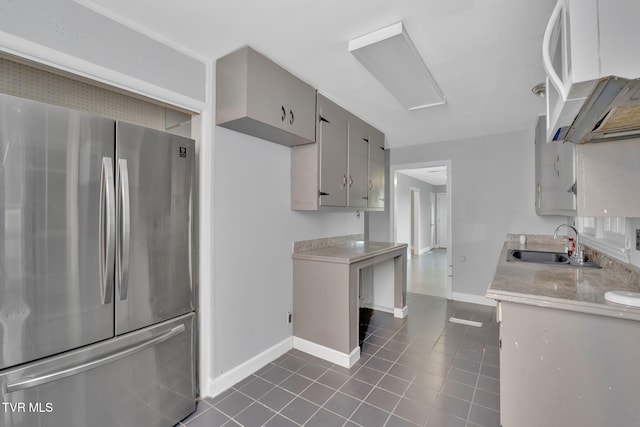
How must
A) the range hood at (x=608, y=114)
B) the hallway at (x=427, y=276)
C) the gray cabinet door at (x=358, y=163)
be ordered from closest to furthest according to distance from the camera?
the range hood at (x=608, y=114), the gray cabinet door at (x=358, y=163), the hallway at (x=427, y=276)

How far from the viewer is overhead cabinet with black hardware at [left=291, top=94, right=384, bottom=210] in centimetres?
254

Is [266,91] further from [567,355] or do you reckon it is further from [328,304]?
[567,355]

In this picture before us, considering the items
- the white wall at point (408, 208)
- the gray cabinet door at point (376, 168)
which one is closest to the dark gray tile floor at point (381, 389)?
the gray cabinet door at point (376, 168)

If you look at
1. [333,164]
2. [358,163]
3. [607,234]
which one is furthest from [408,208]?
[607,234]

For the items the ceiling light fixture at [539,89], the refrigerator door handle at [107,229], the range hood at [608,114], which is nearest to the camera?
the range hood at [608,114]

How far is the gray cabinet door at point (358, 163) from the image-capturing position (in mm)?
2986

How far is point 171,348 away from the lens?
168cm

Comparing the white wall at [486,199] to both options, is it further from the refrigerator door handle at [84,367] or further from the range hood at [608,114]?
the refrigerator door handle at [84,367]

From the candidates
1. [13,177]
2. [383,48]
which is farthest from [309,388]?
[383,48]

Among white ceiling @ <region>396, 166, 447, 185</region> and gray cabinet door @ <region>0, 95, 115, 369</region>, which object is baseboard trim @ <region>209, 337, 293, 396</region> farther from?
white ceiling @ <region>396, 166, 447, 185</region>

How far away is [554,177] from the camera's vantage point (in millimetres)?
2662

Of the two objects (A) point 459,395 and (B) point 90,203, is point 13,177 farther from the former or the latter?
(A) point 459,395

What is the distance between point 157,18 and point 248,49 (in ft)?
1.70

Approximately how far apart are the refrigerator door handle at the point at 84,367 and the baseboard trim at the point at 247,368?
0.57m
